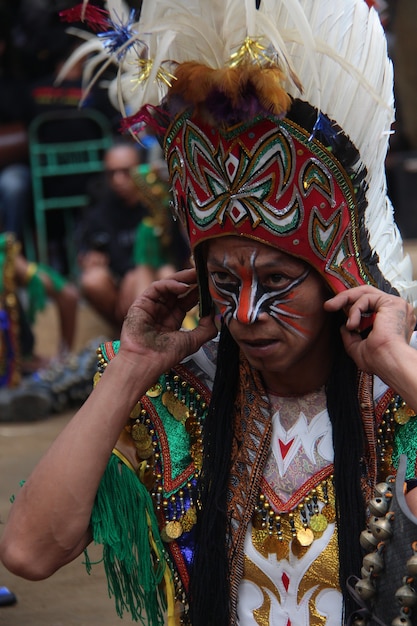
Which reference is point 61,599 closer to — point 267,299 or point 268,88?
point 267,299

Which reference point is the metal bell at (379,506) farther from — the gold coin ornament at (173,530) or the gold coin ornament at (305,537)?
the gold coin ornament at (173,530)

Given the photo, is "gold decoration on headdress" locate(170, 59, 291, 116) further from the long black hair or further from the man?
the long black hair

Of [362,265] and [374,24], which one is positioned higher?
[374,24]

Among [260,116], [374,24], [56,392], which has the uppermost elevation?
[374,24]

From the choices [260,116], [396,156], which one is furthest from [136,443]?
[396,156]

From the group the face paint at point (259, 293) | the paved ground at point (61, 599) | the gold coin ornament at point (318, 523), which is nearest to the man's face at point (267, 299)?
the face paint at point (259, 293)

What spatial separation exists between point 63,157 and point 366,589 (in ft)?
23.8

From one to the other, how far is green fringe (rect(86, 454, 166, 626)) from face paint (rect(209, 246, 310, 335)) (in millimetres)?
497

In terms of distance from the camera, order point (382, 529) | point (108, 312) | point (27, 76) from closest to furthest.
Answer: point (382, 529)
point (108, 312)
point (27, 76)

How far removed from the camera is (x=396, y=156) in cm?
846

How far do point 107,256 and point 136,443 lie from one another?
228 inches

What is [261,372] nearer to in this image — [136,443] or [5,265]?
[136,443]

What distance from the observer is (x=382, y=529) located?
2309 mm

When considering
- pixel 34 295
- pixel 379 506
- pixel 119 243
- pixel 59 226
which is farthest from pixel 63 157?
pixel 379 506
